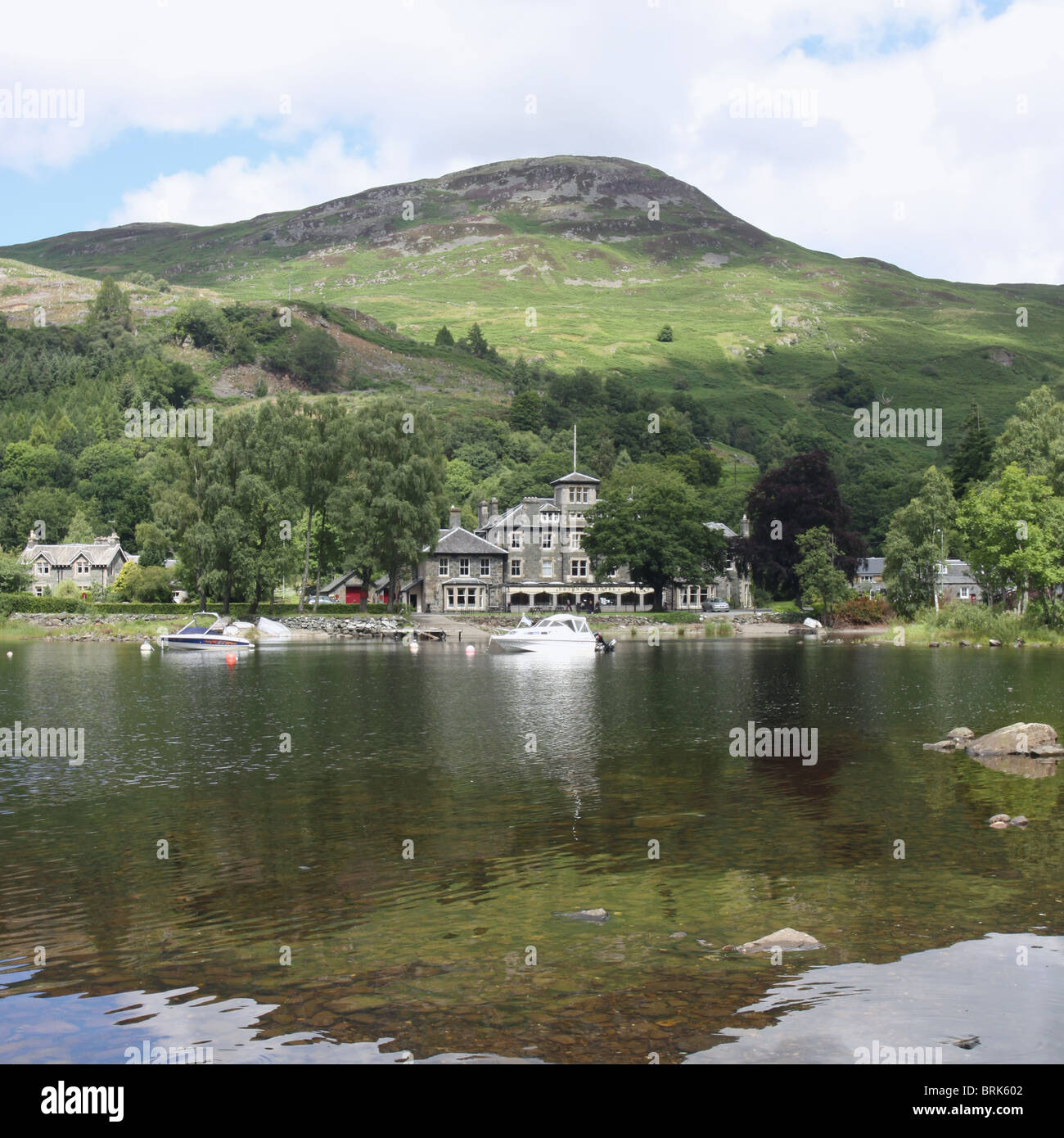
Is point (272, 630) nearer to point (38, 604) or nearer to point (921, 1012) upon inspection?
point (38, 604)

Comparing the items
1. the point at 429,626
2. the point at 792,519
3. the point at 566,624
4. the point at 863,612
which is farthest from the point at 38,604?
the point at 863,612

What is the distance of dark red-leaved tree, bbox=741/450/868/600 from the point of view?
360 ft

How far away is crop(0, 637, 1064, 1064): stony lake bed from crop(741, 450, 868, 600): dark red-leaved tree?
252 ft

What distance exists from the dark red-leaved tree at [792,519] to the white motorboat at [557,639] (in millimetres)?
42445

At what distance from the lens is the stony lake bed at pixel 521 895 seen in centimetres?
1043

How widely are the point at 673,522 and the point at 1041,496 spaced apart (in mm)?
38249

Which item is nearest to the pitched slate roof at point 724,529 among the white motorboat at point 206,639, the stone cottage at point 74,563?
the white motorboat at point 206,639

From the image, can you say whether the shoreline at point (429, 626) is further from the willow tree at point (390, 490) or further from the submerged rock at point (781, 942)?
the submerged rock at point (781, 942)

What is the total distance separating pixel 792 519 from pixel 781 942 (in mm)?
101446

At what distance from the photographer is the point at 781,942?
1273 cm
